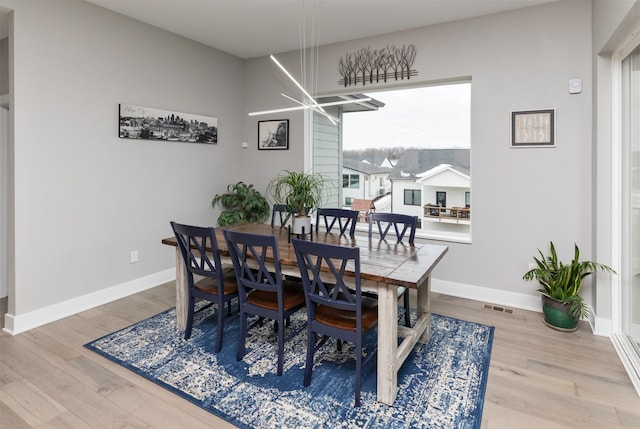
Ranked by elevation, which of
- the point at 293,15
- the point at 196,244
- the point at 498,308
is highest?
the point at 293,15

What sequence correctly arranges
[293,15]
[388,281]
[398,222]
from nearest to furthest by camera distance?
[388,281] → [398,222] → [293,15]

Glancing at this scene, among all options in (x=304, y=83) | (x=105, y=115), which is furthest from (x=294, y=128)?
(x=105, y=115)

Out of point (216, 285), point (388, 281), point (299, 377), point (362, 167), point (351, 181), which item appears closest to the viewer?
point (388, 281)

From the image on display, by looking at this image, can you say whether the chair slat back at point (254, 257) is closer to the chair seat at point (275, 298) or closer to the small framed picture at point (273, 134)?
the chair seat at point (275, 298)

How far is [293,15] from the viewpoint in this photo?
3.74 meters

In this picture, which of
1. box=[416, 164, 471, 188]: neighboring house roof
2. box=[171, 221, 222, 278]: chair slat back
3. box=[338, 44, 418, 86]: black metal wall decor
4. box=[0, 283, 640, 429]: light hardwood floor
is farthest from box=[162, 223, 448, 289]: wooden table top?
box=[338, 44, 418, 86]: black metal wall decor

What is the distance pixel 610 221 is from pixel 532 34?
188 centimetres

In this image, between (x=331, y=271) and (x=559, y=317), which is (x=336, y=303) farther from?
(x=559, y=317)

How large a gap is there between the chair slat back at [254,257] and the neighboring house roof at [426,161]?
2.41 m

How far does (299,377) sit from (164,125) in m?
3.25

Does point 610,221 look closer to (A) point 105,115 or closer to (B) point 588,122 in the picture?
(B) point 588,122

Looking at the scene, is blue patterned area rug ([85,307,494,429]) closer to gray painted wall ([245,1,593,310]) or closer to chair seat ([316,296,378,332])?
chair seat ([316,296,378,332])

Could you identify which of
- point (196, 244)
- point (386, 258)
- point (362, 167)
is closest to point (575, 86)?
point (362, 167)

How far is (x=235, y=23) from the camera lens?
13.0 ft
